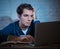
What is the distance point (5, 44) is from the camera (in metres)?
2.37

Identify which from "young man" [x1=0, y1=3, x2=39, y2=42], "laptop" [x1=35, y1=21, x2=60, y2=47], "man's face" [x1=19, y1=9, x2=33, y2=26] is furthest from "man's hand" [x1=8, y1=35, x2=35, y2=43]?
"laptop" [x1=35, y1=21, x2=60, y2=47]

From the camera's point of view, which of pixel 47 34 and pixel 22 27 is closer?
pixel 47 34

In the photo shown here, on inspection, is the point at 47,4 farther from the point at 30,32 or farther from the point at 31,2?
the point at 30,32

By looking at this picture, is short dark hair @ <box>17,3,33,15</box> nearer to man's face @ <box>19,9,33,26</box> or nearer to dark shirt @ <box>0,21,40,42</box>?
man's face @ <box>19,9,33,26</box>

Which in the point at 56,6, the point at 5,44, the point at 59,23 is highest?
the point at 56,6

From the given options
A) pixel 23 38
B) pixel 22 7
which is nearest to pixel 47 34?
pixel 23 38

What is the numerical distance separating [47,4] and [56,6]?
11 centimetres

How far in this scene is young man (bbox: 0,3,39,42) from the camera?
2.47 meters

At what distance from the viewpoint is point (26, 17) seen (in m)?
2.48

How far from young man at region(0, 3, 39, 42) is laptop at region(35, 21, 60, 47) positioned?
0.28 metres

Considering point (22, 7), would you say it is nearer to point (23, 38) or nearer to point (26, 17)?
point (26, 17)

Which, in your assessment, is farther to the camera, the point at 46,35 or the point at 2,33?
the point at 2,33

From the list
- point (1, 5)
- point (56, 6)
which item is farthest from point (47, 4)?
point (1, 5)

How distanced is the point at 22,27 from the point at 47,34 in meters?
0.40
